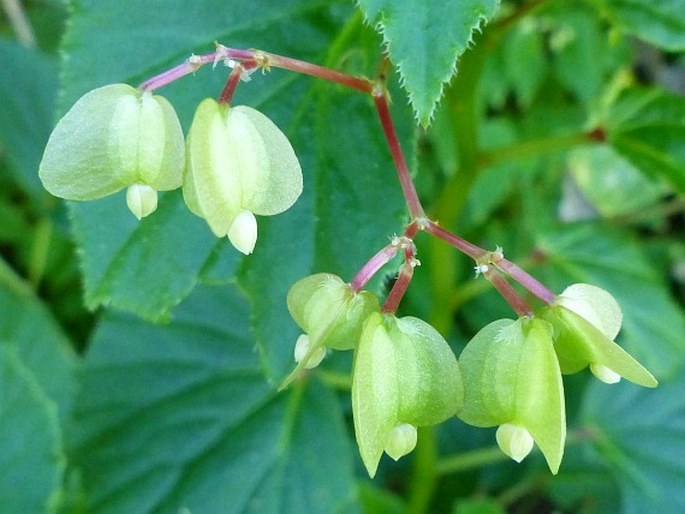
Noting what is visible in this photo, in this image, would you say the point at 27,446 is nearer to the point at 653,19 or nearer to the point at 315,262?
the point at 315,262

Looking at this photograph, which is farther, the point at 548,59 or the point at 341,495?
the point at 548,59

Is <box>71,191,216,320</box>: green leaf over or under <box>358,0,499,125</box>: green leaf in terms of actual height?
under

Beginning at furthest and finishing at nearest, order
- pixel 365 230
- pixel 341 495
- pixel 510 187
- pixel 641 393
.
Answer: pixel 510 187
pixel 641 393
pixel 341 495
pixel 365 230

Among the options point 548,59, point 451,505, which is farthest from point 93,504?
point 548,59

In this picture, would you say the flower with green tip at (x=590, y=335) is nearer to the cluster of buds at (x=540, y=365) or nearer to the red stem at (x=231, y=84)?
the cluster of buds at (x=540, y=365)

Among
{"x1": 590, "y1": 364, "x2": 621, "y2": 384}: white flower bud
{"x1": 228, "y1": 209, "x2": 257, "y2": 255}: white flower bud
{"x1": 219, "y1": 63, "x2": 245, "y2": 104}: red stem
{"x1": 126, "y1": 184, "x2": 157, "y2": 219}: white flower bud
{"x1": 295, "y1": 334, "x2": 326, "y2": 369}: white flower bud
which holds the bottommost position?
{"x1": 590, "y1": 364, "x2": 621, "y2": 384}: white flower bud

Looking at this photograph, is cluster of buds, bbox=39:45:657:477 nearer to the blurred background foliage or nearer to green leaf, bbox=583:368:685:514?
the blurred background foliage

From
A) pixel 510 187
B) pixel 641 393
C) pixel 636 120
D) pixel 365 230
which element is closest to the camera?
pixel 365 230

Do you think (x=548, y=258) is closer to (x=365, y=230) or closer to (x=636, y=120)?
(x=636, y=120)

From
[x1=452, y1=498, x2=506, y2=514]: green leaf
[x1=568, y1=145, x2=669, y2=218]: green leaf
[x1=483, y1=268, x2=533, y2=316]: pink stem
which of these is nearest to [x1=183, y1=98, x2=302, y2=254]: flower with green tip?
[x1=483, y1=268, x2=533, y2=316]: pink stem
